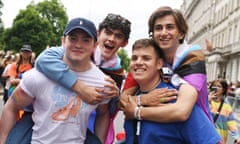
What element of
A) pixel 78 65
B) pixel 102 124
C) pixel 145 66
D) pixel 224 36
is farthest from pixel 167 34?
pixel 224 36

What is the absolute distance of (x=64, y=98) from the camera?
2.64 m

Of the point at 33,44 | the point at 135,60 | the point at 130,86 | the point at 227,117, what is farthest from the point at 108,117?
the point at 33,44

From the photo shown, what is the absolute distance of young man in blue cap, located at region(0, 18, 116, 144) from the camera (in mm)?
2633

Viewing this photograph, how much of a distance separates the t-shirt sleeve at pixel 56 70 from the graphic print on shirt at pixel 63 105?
56mm

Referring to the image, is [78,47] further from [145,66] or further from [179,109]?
[179,109]

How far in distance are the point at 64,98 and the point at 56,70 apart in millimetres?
185

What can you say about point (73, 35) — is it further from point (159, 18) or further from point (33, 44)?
point (33, 44)

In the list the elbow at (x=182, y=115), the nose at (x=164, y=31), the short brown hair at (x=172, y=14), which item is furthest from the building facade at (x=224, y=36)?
the elbow at (x=182, y=115)

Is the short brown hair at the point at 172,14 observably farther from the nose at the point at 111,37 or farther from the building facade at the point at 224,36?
the building facade at the point at 224,36

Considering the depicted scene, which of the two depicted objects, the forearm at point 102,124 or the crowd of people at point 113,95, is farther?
the forearm at point 102,124

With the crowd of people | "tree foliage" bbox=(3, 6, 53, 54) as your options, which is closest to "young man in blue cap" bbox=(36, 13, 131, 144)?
the crowd of people

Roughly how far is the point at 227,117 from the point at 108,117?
3.28m

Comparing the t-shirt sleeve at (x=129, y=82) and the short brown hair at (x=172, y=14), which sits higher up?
the short brown hair at (x=172, y=14)

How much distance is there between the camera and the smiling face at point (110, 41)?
3.29 meters
